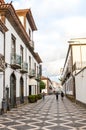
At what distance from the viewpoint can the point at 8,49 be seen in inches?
750

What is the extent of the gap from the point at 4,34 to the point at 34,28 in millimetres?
17951

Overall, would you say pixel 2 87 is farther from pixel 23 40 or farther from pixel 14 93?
pixel 23 40

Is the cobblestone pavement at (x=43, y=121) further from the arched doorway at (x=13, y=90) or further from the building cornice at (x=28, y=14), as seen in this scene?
the building cornice at (x=28, y=14)

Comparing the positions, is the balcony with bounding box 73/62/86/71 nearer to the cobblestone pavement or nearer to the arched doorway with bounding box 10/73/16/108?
the arched doorway with bounding box 10/73/16/108

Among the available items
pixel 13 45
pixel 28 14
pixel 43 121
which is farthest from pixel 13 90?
pixel 28 14

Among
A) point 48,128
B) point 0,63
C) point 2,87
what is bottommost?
point 48,128

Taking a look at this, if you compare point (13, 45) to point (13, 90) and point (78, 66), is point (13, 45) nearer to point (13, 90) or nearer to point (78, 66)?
point (13, 90)

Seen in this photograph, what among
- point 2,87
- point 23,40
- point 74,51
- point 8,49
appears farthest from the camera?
point 74,51

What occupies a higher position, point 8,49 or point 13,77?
point 8,49

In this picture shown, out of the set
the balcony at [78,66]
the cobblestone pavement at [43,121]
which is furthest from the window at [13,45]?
the balcony at [78,66]

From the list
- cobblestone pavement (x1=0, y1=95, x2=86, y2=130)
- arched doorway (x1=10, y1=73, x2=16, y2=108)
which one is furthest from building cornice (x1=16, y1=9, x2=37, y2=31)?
cobblestone pavement (x1=0, y1=95, x2=86, y2=130)

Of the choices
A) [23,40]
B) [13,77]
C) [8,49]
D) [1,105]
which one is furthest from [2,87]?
[23,40]

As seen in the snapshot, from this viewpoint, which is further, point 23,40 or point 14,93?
point 23,40

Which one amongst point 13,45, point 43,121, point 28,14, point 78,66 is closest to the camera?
point 43,121
